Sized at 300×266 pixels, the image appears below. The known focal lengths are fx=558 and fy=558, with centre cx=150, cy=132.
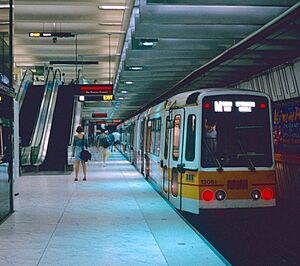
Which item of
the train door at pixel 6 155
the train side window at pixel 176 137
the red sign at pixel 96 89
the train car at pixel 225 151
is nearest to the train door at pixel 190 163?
the train car at pixel 225 151

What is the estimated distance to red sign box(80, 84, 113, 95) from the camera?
24656 mm

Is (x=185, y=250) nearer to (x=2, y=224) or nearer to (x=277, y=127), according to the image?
(x=2, y=224)

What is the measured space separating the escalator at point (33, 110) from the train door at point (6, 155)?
527 inches

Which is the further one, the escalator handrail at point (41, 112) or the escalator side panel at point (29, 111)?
the escalator side panel at point (29, 111)

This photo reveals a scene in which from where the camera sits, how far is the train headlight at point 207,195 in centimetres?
1014

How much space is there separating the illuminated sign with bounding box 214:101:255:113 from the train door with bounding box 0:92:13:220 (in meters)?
3.98

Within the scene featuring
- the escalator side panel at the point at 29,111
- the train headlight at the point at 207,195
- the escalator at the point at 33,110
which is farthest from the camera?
the escalator side panel at the point at 29,111

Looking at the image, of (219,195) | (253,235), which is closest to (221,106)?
(219,195)

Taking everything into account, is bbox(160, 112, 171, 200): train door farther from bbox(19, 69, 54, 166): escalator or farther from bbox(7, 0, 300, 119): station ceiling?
bbox(19, 69, 54, 166): escalator

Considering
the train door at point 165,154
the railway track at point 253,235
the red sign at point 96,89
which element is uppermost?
the red sign at point 96,89

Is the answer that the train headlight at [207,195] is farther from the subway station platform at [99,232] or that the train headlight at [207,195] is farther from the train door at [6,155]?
the train door at [6,155]

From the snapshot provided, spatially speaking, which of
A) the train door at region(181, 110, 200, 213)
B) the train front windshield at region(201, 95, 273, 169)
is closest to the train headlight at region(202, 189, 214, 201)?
the train door at region(181, 110, 200, 213)

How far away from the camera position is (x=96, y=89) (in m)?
24.9

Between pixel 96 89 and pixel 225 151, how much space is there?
15039 mm
